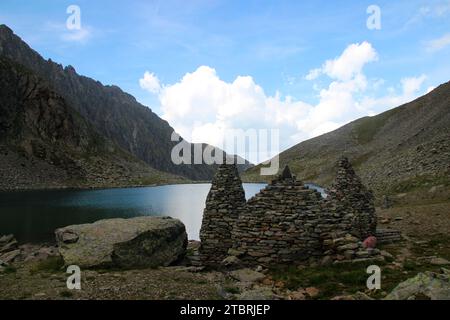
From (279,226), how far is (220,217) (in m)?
4.54

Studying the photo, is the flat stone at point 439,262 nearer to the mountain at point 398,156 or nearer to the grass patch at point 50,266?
the grass patch at point 50,266

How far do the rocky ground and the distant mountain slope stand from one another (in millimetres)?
130733

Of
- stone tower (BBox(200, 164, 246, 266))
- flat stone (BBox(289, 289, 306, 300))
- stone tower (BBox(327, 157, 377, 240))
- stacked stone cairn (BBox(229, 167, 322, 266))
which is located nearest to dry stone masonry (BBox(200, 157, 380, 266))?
stacked stone cairn (BBox(229, 167, 322, 266))

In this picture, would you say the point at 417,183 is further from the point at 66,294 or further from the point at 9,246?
the point at 66,294

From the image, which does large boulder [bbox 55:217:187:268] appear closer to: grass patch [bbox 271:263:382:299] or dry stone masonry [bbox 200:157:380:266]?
dry stone masonry [bbox 200:157:380:266]

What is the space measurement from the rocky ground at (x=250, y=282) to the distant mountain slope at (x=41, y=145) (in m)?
131

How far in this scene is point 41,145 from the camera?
550 ft

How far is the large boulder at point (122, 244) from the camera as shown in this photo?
706 inches

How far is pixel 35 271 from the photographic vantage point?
18.1m

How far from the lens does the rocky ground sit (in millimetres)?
12452

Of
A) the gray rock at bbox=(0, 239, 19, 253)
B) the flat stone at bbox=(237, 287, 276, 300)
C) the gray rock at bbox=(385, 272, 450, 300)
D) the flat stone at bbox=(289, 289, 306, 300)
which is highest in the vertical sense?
the gray rock at bbox=(385, 272, 450, 300)
